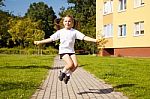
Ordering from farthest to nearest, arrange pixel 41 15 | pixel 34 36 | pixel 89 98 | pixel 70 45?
pixel 41 15, pixel 34 36, pixel 70 45, pixel 89 98

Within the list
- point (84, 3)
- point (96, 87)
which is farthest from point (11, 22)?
point (96, 87)

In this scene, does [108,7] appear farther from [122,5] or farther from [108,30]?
[122,5]

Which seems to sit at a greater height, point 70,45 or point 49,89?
point 70,45

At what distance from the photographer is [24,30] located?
7338 centimetres

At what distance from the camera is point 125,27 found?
4497 centimetres

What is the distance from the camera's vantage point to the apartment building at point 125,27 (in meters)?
40.7

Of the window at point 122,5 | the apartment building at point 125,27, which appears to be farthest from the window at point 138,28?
the window at point 122,5

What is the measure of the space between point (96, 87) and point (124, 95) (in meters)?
2.10

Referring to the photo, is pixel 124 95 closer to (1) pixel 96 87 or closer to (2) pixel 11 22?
(1) pixel 96 87

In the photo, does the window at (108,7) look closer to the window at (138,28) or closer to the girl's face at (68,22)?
the window at (138,28)

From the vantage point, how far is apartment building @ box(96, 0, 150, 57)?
40.7m

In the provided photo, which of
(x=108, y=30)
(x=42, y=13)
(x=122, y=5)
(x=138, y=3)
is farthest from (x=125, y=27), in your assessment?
(x=42, y=13)

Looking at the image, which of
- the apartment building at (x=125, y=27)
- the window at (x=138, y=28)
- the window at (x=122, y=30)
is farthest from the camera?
the window at (x=122, y=30)

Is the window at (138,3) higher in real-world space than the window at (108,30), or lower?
higher
